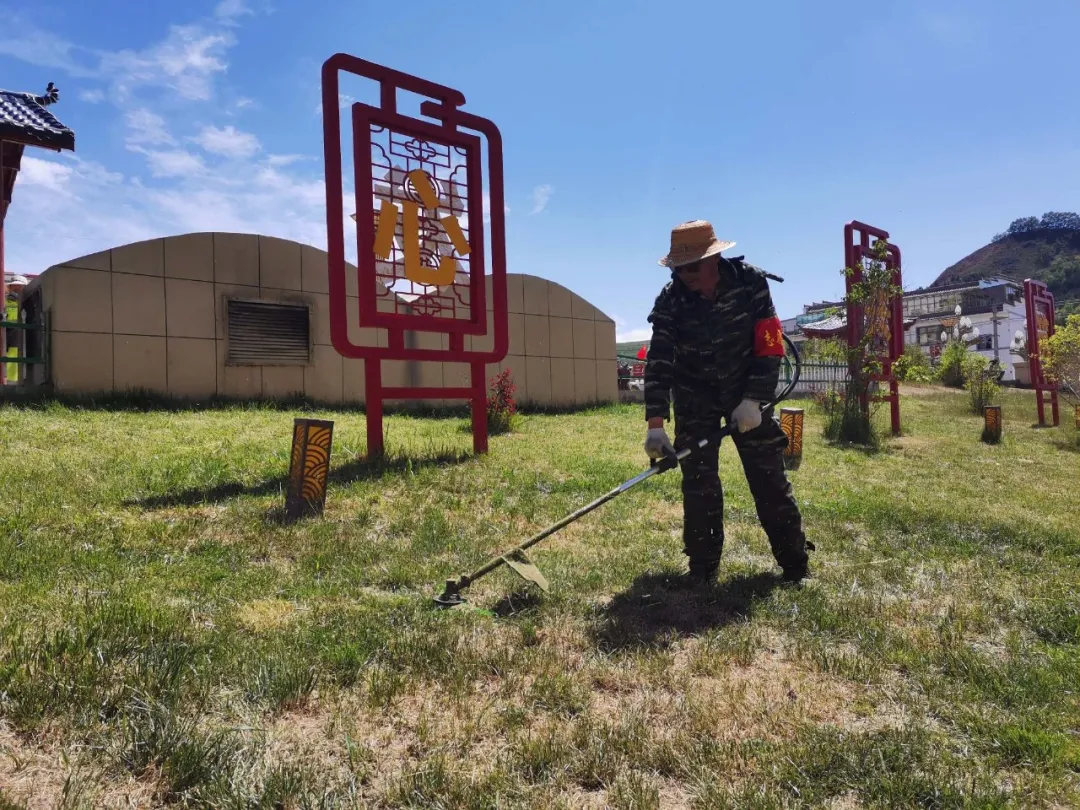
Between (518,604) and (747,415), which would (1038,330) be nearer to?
(747,415)

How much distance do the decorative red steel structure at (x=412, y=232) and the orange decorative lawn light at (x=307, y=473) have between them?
1.57 m

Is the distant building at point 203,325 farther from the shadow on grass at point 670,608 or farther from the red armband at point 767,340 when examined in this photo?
the red armband at point 767,340

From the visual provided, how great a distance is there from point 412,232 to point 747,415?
14.8 ft

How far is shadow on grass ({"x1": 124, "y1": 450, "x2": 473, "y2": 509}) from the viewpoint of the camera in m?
4.60

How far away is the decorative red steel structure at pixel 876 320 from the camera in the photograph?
11.6m

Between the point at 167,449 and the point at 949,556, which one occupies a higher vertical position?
the point at 167,449

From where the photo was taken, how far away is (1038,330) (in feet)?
52.1

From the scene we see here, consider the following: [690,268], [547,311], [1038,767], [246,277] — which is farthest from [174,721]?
[547,311]

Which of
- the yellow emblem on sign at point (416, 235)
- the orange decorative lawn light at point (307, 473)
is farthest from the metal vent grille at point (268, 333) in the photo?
the orange decorative lawn light at point (307, 473)

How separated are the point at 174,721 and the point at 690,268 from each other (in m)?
2.92

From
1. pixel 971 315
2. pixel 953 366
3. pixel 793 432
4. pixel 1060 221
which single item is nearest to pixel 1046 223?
pixel 1060 221

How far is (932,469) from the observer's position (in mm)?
8664

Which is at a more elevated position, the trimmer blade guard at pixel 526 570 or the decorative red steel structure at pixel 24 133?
the decorative red steel structure at pixel 24 133

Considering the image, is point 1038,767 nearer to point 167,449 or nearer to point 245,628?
point 245,628
